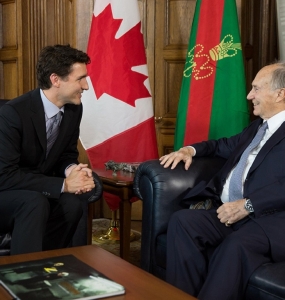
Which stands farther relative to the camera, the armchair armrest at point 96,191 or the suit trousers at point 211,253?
the armchair armrest at point 96,191

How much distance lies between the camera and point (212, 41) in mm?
3322

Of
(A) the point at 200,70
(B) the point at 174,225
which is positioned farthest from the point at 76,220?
(A) the point at 200,70

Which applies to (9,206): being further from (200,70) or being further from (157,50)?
(157,50)

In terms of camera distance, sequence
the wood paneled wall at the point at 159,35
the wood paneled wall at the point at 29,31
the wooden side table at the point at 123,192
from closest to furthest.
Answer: the wooden side table at the point at 123,192, the wood paneled wall at the point at 159,35, the wood paneled wall at the point at 29,31

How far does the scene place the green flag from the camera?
3281mm

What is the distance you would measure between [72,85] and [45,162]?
383mm

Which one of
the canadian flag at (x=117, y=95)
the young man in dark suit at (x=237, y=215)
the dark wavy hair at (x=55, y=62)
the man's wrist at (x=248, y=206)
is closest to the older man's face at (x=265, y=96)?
the young man in dark suit at (x=237, y=215)

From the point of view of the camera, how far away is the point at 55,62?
97.8 inches

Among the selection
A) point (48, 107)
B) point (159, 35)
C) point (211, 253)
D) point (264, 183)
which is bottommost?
point (211, 253)

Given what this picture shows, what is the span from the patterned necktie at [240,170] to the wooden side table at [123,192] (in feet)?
1.77

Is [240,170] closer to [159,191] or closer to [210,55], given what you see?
[159,191]

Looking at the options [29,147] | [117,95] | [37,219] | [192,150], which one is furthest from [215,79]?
[37,219]

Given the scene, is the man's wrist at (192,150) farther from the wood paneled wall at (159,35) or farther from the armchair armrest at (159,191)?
the wood paneled wall at (159,35)

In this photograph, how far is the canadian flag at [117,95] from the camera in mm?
3352
